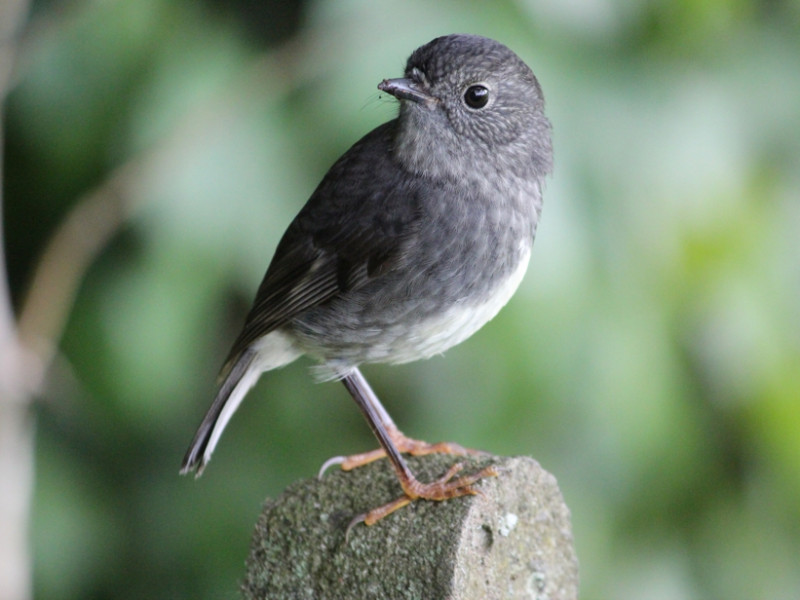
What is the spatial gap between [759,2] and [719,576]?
6.59 feet

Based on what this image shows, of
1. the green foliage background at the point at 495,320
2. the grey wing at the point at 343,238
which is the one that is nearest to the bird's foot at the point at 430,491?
the grey wing at the point at 343,238

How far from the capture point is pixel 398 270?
245 centimetres

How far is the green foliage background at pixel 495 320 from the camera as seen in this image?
3.29 metres

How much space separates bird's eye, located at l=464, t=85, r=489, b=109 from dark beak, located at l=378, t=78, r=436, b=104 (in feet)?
0.28

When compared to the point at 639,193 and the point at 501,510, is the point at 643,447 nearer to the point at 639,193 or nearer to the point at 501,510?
the point at 639,193

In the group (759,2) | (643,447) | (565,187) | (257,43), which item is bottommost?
(643,447)

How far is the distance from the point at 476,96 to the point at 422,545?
1.00 metres

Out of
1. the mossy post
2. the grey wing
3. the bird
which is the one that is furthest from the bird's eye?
the mossy post

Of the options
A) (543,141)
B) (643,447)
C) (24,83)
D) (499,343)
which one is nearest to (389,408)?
(499,343)

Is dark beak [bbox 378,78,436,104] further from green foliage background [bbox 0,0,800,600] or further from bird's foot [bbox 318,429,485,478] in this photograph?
bird's foot [bbox 318,429,485,478]

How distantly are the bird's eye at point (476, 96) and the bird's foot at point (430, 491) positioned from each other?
0.81 meters

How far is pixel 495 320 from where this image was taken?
3.26 metres

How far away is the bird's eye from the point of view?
2.41m

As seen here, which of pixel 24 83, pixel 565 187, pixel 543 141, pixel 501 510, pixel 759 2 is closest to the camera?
Answer: pixel 501 510
